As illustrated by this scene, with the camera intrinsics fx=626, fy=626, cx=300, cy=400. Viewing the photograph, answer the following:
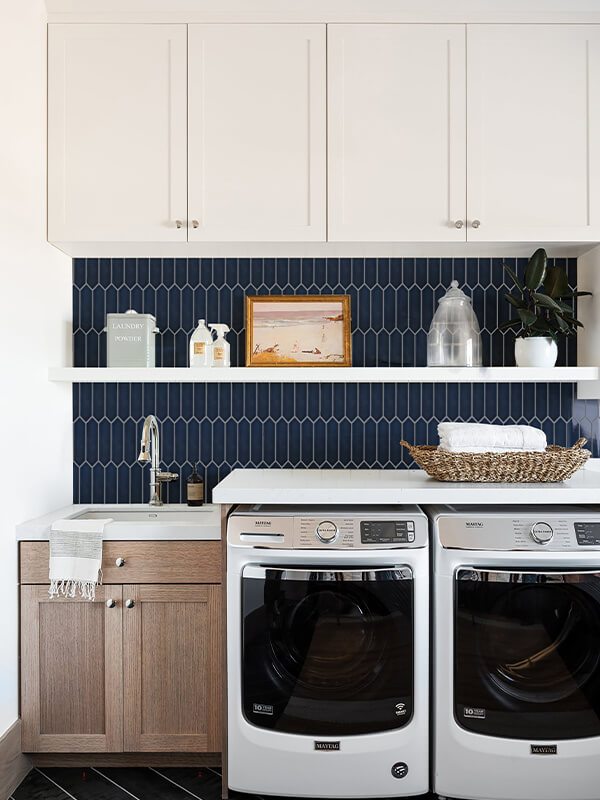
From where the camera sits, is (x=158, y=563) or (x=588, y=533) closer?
(x=588, y=533)

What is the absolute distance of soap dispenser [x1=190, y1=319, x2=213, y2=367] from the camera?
245 centimetres

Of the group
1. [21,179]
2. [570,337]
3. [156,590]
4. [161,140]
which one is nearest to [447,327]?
[570,337]

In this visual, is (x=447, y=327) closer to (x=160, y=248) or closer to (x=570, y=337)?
(x=570, y=337)

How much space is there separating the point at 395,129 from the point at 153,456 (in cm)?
153

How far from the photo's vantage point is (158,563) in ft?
6.73

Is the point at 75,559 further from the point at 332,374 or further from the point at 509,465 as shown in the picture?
the point at 509,465

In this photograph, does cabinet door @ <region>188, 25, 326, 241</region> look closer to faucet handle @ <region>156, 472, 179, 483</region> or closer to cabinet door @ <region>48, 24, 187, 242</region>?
cabinet door @ <region>48, 24, 187, 242</region>

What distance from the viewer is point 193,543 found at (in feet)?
6.75

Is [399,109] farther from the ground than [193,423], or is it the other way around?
[399,109]

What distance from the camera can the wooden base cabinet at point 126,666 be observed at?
2035 millimetres

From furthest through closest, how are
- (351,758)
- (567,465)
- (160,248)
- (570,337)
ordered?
1. (570,337)
2. (160,248)
3. (567,465)
4. (351,758)

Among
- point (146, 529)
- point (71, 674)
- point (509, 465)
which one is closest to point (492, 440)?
point (509, 465)

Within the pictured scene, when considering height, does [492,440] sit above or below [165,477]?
above

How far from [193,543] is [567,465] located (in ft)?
4.06
